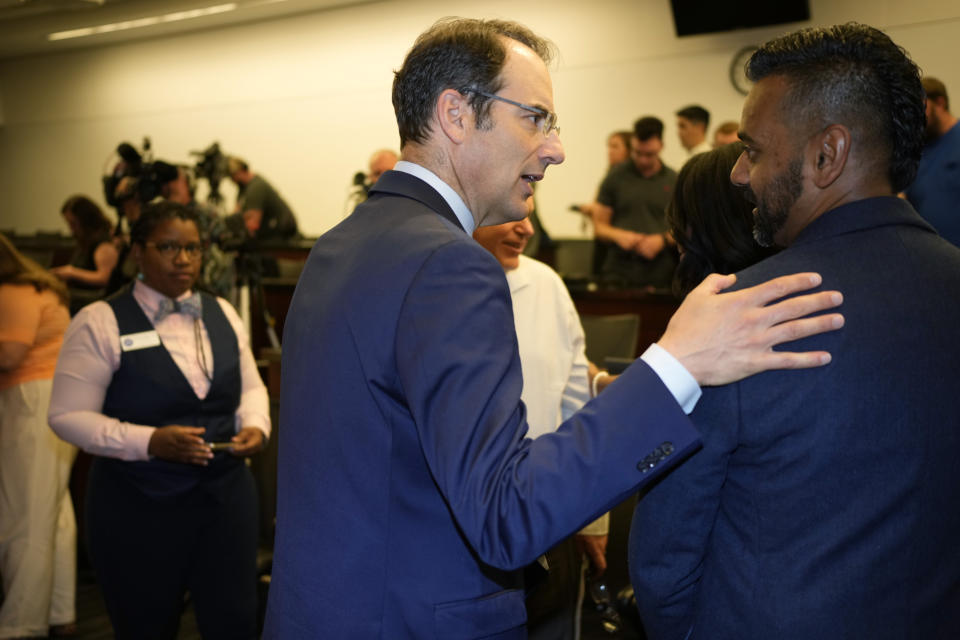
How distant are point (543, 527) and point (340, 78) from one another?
420 inches

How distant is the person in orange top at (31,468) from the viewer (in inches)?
138

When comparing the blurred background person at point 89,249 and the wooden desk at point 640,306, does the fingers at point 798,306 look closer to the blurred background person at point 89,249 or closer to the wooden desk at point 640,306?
the wooden desk at point 640,306

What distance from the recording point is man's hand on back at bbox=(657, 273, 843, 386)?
102 centimetres

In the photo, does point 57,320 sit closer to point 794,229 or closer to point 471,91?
point 471,91

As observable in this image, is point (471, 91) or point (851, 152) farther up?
point (471, 91)

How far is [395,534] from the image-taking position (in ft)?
3.70

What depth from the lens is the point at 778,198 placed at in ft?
3.92

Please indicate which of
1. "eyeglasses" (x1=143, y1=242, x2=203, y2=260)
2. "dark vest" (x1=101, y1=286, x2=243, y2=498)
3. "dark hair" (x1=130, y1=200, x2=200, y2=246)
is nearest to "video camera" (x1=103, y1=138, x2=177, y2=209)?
"dark hair" (x1=130, y1=200, x2=200, y2=246)

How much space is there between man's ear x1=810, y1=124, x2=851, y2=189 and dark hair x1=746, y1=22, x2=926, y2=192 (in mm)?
13

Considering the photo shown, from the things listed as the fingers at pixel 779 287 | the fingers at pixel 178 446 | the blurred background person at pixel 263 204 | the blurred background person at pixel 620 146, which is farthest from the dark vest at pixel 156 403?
the blurred background person at pixel 263 204

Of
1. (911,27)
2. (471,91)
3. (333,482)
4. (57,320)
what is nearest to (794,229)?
(471,91)

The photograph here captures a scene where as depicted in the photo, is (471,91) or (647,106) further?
(647,106)

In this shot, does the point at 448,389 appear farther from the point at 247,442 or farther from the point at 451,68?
the point at 247,442

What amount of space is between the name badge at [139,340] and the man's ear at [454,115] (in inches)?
65.2
